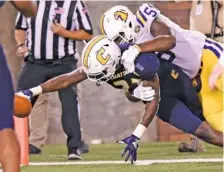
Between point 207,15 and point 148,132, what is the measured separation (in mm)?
2389

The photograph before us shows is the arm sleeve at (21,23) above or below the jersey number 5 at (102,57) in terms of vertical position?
below

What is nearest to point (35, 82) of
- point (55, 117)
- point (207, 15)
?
point (207, 15)

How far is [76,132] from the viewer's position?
721 centimetres

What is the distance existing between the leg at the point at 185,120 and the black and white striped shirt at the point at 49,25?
5.54 feet

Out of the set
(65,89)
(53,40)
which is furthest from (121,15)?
(53,40)

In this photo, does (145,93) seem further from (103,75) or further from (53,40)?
(53,40)

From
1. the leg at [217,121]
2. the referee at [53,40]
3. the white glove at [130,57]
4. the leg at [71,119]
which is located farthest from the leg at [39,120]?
the white glove at [130,57]

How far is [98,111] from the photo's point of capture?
10.0 m

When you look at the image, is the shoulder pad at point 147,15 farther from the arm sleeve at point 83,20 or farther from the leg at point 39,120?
the leg at point 39,120

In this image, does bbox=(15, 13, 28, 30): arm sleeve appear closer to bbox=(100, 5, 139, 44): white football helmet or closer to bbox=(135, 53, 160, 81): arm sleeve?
bbox=(100, 5, 139, 44): white football helmet

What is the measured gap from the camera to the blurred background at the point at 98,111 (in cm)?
990

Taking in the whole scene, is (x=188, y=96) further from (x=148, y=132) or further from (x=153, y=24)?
(x=148, y=132)

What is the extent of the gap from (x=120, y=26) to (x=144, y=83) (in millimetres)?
435

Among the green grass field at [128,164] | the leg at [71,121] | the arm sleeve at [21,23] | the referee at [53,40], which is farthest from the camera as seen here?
the arm sleeve at [21,23]
